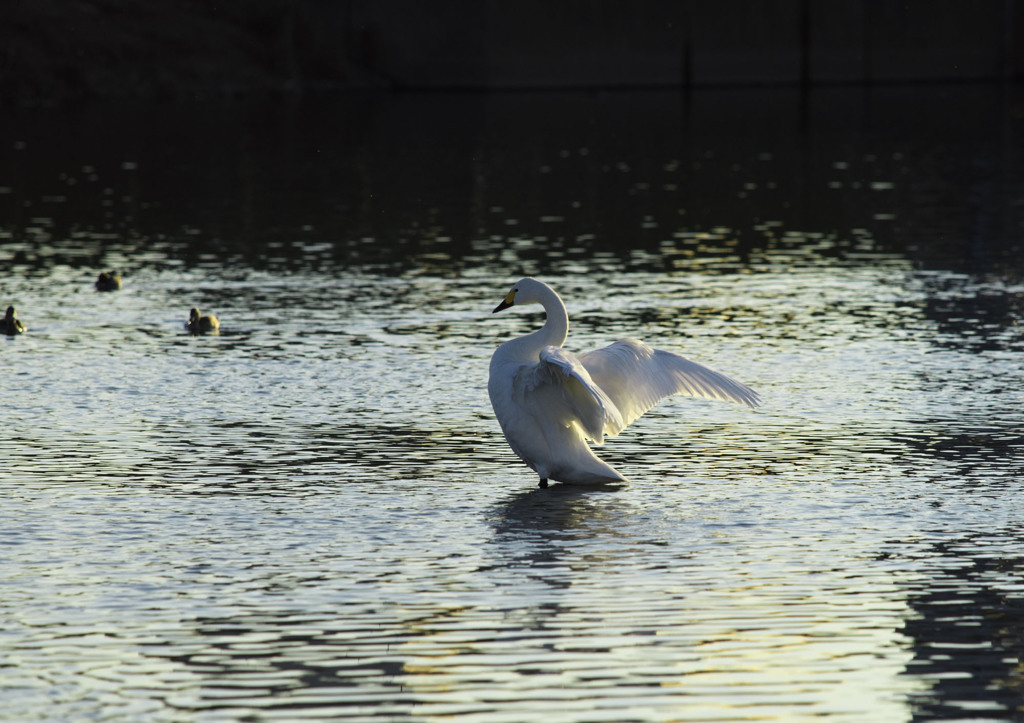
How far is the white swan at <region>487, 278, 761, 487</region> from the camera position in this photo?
10.0m

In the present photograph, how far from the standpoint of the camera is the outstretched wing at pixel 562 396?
9922 mm

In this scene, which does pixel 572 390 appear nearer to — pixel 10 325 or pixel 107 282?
pixel 10 325

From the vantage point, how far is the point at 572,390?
10016mm

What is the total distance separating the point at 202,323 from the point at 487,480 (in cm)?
591

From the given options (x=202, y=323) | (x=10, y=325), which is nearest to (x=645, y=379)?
(x=202, y=323)

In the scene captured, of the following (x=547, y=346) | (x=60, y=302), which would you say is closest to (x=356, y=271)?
(x=60, y=302)

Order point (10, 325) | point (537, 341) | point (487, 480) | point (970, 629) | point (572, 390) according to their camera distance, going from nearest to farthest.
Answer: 1. point (970, 629)
2. point (572, 390)
3. point (487, 480)
4. point (537, 341)
5. point (10, 325)

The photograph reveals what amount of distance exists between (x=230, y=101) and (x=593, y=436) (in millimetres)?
48615

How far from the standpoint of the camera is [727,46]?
6338cm

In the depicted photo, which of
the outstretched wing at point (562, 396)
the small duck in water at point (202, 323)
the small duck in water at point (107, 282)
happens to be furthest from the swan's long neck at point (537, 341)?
the small duck in water at point (107, 282)

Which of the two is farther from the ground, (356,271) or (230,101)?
(230,101)

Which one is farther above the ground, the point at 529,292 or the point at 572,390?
the point at 529,292

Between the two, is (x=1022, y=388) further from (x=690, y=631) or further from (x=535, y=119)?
(x=535, y=119)

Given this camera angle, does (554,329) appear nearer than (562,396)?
No
